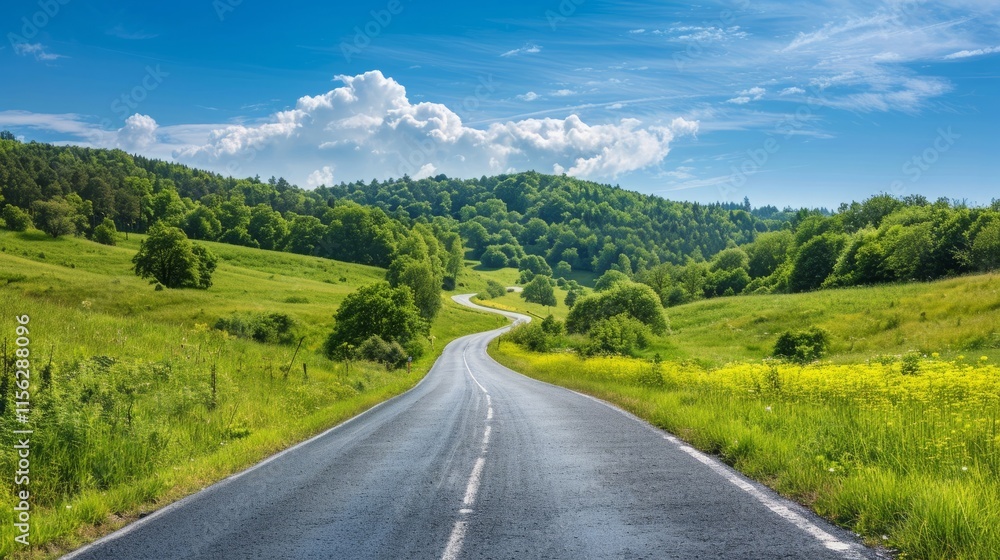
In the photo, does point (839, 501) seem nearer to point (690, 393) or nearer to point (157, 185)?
point (690, 393)

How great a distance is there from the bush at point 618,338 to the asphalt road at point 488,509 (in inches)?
1267

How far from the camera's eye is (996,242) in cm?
5431

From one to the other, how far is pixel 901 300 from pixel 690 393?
138ft

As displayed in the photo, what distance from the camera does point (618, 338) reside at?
46.1 metres

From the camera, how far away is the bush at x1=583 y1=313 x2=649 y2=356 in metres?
43.3

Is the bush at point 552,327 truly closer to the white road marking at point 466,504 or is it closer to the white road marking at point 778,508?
the white road marking at point 466,504

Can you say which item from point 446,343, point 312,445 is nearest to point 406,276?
point 446,343

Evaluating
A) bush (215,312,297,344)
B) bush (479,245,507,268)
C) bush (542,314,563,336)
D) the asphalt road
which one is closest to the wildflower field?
the asphalt road

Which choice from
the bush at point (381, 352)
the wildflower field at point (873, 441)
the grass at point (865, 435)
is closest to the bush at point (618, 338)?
the bush at point (381, 352)

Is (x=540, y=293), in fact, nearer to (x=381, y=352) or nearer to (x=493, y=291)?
(x=493, y=291)

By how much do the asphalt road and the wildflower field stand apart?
1.38ft

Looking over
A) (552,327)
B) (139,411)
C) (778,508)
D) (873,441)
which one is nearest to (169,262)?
(552,327)

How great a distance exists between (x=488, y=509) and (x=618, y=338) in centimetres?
4112

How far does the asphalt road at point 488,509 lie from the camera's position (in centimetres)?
499
